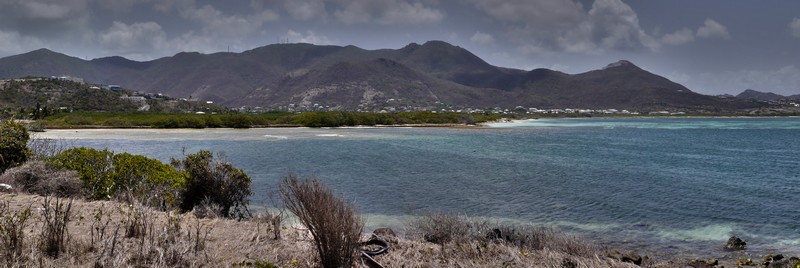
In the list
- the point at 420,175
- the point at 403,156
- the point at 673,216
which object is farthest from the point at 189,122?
the point at 673,216

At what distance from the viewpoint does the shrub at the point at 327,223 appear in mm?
8312

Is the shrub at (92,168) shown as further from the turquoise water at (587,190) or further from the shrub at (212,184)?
the turquoise water at (587,190)

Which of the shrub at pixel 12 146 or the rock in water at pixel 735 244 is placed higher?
the shrub at pixel 12 146

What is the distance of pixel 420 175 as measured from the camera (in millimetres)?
33062

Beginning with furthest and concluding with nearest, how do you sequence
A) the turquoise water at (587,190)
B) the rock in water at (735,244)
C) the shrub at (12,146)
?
the turquoise water at (587,190) < the shrub at (12,146) < the rock in water at (735,244)

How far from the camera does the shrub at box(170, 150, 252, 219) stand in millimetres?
16047

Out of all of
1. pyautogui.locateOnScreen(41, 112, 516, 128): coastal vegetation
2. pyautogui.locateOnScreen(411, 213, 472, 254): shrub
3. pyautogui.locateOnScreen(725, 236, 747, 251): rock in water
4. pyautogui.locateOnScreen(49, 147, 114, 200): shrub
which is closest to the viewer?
pyautogui.locateOnScreen(411, 213, 472, 254): shrub

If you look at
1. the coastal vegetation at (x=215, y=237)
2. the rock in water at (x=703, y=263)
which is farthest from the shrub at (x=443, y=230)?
the rock in water at (x=703, y=263)

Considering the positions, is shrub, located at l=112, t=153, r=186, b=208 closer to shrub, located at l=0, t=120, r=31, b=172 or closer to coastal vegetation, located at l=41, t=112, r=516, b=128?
shrub, located at l=0, t=120, r=31, b=172

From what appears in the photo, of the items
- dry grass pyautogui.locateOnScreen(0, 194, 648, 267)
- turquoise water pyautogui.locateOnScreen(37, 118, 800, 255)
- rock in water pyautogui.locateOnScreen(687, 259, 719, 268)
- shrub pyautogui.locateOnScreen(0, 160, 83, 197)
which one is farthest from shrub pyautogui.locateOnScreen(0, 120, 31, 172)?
rock in water pyautogui.locateOnScreen(687, 259, 719, 268)

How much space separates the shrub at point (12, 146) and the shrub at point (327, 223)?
1404 cm

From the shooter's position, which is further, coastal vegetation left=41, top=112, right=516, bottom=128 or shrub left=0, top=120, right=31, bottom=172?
coastal vegetation left=41, top=112, right=516, bottom=128

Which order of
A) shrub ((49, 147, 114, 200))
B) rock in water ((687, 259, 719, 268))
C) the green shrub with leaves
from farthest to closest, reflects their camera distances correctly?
shrub ((49, 147, 114, 200)) < the green shrub with leaves < rock in water ((687, 259, 719, 268))

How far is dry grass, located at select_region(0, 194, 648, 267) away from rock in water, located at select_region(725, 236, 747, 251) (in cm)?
739
